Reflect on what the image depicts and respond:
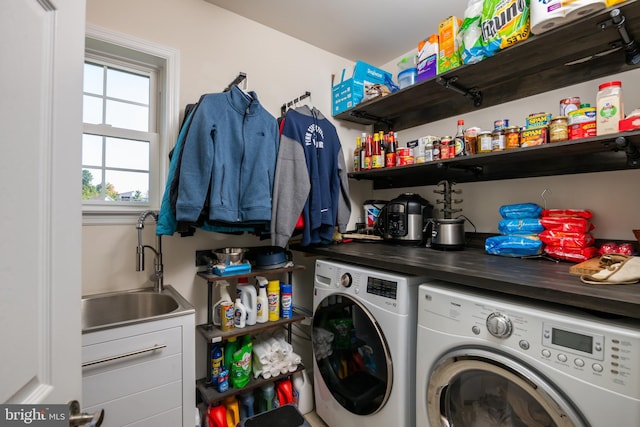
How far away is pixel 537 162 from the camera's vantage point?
1538 mm

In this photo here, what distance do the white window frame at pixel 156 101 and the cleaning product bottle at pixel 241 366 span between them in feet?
2.90

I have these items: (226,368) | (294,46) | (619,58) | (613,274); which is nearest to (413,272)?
(613,274)

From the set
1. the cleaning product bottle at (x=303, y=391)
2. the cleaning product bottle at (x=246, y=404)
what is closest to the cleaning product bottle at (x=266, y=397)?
the cleaning product bottle at (x=246, y=404)

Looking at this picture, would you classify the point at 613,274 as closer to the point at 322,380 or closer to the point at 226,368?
the point at 322,380

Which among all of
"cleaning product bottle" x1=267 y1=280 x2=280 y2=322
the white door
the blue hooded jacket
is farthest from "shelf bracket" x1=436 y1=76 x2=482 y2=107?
the white door

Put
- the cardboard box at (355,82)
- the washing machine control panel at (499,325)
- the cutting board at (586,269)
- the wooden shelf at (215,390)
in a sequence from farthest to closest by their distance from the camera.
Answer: the cardboard box at (355,82) < the wooden shelf at (215,390) < the cutting board at (586,269) < the washing machine control panel at (499,325)

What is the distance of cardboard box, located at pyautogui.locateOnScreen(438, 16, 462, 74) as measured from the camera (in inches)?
59.7

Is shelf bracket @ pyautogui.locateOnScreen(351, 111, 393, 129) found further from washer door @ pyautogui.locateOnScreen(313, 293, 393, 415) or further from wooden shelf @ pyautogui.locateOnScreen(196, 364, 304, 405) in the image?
wooden shelf @ pyautogui.locateOnScreen(196, 364, 304, 405)

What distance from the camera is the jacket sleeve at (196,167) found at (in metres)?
1.27

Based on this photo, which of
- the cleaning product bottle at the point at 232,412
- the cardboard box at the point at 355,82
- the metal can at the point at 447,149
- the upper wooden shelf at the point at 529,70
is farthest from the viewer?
the cardboard box at the point at 355,82

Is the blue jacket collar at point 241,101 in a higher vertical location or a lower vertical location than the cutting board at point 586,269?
higher

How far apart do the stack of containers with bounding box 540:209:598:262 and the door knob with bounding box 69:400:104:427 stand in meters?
1.66

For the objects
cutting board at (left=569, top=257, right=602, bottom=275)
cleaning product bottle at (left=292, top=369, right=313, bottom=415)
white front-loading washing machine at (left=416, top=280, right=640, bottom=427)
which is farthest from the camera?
cleaning product bottle at (left=292, top=369, right=313, bottom=415)

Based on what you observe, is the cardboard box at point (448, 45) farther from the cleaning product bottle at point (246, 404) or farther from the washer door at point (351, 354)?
the cleaning product bottle at point (246, 404)
